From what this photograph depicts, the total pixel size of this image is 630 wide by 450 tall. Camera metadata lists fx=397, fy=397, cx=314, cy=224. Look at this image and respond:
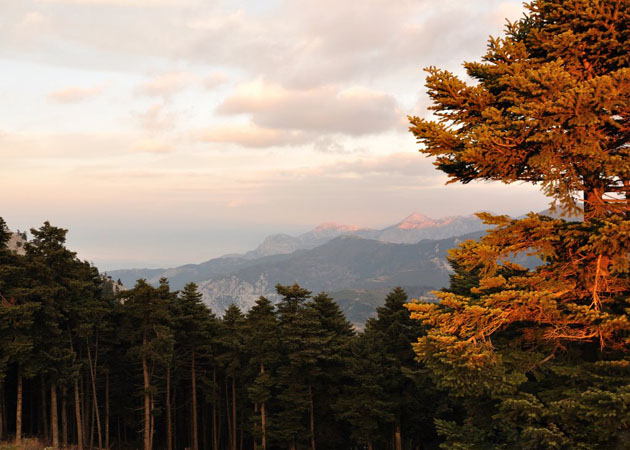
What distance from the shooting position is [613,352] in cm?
1127

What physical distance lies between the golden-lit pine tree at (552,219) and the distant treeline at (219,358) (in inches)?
840

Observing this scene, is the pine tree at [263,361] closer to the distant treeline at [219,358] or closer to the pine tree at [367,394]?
the distant treeline at [219,358]

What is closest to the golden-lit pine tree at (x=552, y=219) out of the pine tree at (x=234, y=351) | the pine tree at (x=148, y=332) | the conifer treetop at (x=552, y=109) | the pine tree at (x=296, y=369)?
the conifer treetop at (x=552, y=109)

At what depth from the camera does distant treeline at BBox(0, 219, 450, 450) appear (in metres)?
30.0

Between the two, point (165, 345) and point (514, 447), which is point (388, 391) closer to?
point (165, 345)

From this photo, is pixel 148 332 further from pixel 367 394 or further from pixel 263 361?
pixel 367 394

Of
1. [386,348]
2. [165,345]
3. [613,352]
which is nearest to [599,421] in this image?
[613,352]

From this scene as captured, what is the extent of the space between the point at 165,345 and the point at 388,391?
20.3 meters

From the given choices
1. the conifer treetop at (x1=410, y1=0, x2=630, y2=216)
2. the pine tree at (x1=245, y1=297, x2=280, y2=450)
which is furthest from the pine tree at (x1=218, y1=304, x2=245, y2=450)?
the conifer treetop at (x1=410, y1=0, x2=630, y2=216)

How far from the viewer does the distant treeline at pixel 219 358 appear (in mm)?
30000

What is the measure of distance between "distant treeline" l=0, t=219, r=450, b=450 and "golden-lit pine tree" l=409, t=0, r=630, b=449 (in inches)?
840

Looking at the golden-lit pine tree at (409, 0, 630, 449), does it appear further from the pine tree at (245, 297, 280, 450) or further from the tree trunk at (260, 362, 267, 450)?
the tree trunk at (260, 362, 267, 450)

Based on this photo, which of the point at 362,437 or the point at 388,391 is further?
the point at 388,391

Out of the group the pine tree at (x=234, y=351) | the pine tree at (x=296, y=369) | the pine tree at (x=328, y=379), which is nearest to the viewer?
the pine tree at (x=296, y=369)
